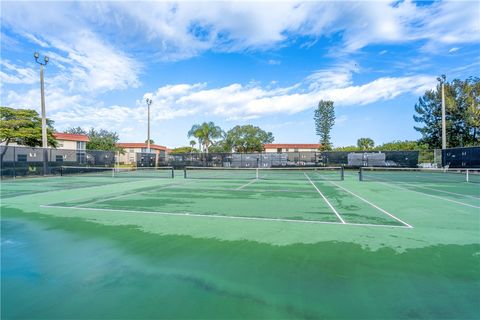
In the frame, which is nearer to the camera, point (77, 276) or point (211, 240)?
point (77, 276)

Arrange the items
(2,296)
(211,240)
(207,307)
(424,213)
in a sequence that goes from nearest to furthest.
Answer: (207,307) < (2,296) < (211,240) < (424,213)

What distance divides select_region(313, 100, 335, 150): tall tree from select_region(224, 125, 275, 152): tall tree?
1309 cm

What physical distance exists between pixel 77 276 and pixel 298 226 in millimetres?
4004

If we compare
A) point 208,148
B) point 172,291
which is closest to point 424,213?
point 172,291

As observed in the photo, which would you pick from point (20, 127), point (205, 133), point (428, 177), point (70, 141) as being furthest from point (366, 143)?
point (20, 127)

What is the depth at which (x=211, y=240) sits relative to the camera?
4.73 metres

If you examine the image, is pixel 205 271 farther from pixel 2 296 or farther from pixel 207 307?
pixel 2 296

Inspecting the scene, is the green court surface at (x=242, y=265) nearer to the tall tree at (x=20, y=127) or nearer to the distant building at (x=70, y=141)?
the tall tree at (x=20, y=127)

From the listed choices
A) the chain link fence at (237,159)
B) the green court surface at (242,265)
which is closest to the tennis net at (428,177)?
the chain link fence at (237,159)

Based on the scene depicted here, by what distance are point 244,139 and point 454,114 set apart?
36612 millimetres

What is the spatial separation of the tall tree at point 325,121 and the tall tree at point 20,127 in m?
45.8

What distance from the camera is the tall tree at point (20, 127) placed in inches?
1177

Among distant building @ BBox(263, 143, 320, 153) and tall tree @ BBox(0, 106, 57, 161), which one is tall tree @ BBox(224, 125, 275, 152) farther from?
tall tree @ BBox(0, 106, 57, 161)

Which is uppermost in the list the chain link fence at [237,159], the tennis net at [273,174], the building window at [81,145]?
the building window at [81,145]
